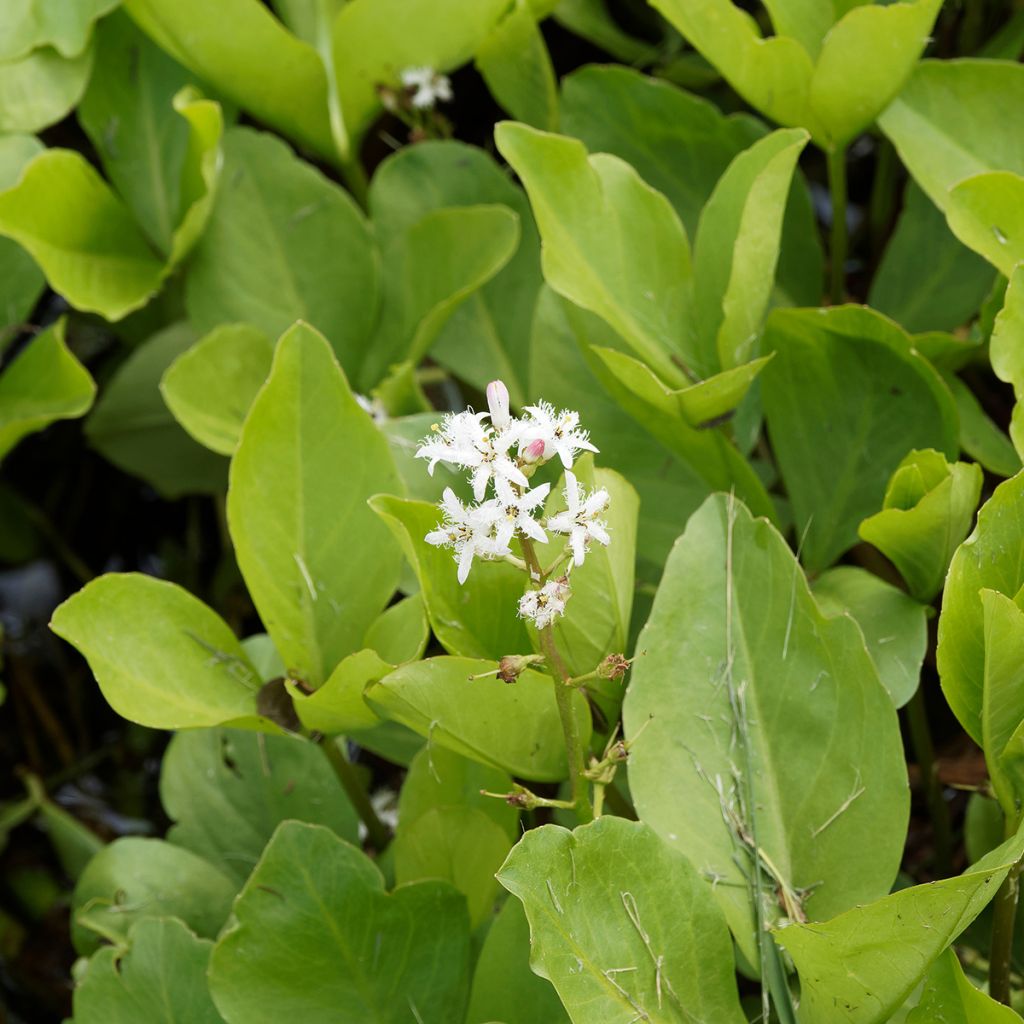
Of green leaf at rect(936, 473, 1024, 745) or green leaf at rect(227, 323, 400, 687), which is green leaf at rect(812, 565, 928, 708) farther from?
green leaf at rect(227, 323, 400, 687)

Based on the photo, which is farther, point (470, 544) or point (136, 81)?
point (136, 81)

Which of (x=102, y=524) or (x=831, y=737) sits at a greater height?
(x=831, y=737)

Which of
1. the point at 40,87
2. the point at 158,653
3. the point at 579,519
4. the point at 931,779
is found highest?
the point at 40,87

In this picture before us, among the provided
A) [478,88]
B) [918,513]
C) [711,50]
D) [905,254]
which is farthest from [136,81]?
[918,513]

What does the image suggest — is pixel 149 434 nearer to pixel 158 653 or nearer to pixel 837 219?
pixel 158 653

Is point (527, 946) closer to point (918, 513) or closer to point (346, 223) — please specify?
point (918, 513)

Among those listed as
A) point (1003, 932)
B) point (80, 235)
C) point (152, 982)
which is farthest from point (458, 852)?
point (80, 235)
